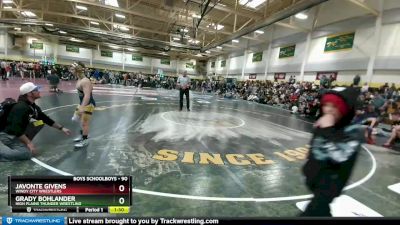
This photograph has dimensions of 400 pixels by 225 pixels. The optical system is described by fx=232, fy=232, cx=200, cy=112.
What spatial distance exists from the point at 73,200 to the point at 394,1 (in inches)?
651

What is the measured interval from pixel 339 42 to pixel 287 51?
228 inches

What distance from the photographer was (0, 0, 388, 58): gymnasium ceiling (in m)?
17.3

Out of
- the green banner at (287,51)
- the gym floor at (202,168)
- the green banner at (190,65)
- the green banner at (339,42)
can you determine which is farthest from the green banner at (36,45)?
the green banner at (339,42)

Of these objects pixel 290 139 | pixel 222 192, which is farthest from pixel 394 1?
pixel 222 192

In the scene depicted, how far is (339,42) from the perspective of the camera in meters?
15.5

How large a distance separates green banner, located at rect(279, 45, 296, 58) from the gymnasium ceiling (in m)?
2.09

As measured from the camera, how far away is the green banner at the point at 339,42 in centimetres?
1471

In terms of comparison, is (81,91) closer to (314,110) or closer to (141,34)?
(314,110)

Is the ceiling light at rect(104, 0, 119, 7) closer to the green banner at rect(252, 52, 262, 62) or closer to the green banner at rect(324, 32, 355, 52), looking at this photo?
the green banner at rect(252, 52, 262, 62)

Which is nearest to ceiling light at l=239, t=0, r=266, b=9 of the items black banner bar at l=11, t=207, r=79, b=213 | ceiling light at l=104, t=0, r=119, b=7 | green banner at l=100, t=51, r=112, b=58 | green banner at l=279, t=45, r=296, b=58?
green banner at l=279, t=45, r=296, b=58

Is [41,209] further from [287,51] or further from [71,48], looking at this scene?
[71,48]

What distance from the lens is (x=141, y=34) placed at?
103ft

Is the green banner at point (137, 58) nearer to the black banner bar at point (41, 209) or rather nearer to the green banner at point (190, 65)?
the green banner at point (190, 65)
